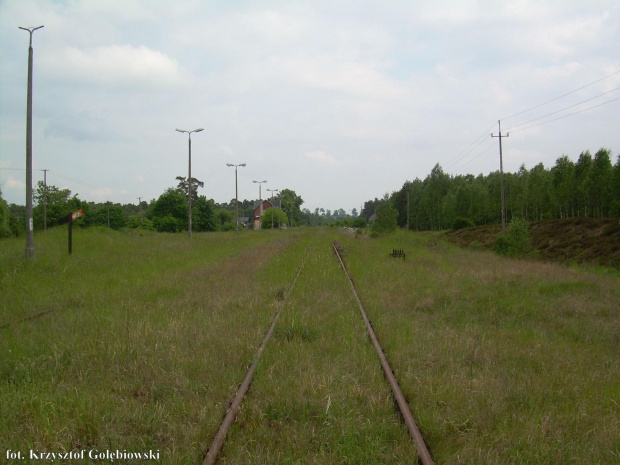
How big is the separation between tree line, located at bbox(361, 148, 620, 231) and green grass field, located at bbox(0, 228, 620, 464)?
4028 centimetres

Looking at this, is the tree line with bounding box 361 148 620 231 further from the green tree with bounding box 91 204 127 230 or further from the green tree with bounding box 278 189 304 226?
the green tree with bounding box 91 204 127 230

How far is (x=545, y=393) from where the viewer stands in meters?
4.40

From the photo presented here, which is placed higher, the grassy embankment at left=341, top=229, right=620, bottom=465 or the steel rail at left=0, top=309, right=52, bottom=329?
the steel rail at left=0, top=309, right=52, bottom=329

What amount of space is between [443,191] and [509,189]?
21.8 metres

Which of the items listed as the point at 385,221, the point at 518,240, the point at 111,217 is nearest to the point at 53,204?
the point at 111,217

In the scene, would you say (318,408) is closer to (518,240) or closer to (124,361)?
(124,361)

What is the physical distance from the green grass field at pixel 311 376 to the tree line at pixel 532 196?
132ft

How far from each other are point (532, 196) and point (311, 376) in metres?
67.6

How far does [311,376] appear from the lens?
15.0 ft

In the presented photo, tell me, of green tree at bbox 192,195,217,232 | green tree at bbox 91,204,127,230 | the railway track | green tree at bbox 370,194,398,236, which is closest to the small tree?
green tree at bbox 370,194,398,236

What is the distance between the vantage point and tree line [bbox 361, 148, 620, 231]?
48.2m

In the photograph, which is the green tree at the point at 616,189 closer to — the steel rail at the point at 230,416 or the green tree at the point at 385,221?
the green tree at the point at 385,221

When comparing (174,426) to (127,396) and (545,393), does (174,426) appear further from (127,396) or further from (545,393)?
(545,393)

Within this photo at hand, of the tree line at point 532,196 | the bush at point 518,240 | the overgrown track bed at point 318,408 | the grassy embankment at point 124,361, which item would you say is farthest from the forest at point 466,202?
the overgrown track bed at point 318,408
